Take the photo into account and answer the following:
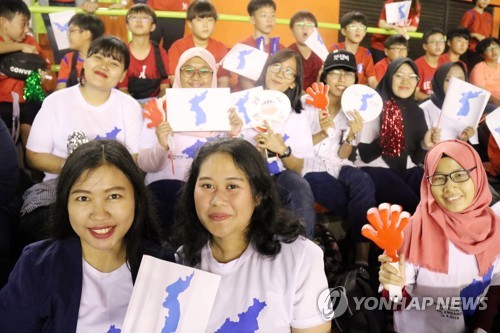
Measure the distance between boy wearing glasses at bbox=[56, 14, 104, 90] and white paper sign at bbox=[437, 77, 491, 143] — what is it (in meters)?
2.48

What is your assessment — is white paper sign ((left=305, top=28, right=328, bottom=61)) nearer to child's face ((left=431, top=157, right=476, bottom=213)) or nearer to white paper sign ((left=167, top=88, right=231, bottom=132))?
white paper sign ((left=167, top=88, right=231, bottom=132))

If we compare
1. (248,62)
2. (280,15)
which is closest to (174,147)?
(248,62)

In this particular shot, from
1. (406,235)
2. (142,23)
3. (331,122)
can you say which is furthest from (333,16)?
(406,235)

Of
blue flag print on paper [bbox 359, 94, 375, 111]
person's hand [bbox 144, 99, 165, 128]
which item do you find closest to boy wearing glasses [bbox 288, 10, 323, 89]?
blue flag print on paper [bbox 359, 94, 375, 111]

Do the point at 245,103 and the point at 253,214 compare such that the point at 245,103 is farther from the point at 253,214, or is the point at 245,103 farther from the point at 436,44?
the point at 436,44

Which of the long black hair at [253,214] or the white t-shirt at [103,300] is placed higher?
the long black hair at [253,214]

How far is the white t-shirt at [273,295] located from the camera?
154cm

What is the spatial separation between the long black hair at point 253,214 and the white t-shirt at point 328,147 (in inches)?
55.9

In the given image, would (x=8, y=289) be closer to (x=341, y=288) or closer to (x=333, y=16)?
(x=341, y=288)

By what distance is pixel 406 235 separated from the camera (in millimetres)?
2059

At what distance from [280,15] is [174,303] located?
538 cm

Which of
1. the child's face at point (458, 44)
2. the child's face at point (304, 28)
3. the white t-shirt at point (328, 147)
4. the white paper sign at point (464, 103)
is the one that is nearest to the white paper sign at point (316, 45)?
the child's face at point (304, 28)

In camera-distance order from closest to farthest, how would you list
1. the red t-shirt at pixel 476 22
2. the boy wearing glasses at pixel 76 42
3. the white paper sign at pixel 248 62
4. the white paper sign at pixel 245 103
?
the white paper sign at pixel 245 103, the white paper sign at pixel 248 62, the boy wearing glasses at pixel 76 42, the red t-shirt at pixel 476 22

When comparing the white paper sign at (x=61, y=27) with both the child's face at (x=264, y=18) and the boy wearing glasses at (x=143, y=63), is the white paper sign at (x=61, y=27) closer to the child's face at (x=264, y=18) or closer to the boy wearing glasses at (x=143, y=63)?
the boy wearing glasses at (x=143, y=63)
